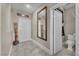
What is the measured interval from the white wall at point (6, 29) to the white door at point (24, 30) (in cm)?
15

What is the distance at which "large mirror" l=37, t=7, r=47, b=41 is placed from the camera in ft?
4.41

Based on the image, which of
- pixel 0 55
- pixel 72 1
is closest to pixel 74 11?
pixel 72 1

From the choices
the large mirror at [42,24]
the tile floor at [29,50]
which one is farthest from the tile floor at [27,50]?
the large mirror at [42,24]

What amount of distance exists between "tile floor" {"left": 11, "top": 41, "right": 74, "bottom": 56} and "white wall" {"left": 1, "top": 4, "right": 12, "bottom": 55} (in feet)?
0.32

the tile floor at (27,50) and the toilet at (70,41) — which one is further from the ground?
the toilet at (70,41)

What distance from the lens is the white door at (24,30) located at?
4.38 feet

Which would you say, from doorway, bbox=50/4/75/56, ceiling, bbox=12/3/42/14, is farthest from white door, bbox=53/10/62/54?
ceiling, bbox=12/3/42/14

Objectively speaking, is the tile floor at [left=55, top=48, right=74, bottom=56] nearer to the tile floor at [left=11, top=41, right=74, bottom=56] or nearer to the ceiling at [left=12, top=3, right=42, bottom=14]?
the tile floor at [left=11, top=41, right=74, bottom=56]

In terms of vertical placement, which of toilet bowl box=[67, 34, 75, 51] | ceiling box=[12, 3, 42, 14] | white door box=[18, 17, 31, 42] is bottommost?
toilet bowl box=[67, 34, 75, 51]

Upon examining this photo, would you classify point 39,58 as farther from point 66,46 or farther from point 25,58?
point 66,46

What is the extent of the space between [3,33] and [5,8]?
1.09 feet

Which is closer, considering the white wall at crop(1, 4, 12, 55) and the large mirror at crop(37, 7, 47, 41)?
the white wall at crop(1, 4, 12, 55)

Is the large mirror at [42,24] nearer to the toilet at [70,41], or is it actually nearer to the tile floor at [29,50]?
the tile floor at [29,50]

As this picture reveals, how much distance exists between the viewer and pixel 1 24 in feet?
3.92
